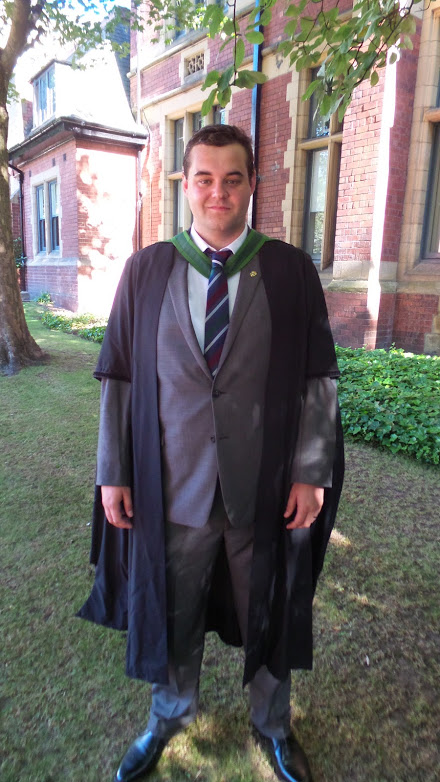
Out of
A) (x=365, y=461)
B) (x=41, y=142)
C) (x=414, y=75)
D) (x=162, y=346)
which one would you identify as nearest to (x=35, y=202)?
(x=41, y=142)

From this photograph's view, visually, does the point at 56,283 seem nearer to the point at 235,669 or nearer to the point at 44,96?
the point at 44,96

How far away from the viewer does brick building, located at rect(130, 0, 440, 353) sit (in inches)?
302

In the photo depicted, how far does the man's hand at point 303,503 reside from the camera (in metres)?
1.77

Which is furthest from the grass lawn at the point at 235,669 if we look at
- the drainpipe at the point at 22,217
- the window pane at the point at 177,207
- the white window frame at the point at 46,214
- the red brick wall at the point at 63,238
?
the drainpipe at the point at 22,217

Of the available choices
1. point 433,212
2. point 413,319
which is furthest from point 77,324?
point 433,212

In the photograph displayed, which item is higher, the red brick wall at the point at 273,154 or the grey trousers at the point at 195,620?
the red brick wall at the point at 273,154

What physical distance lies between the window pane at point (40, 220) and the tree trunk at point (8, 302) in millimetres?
9777

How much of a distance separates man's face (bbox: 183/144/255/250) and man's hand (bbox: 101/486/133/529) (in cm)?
91

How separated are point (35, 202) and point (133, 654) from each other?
18.0 meters

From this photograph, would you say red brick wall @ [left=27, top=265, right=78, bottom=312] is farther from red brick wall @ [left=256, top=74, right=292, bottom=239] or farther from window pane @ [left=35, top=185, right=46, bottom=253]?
red brick wall @ [left=256, top=74, right=292, bottom=239]

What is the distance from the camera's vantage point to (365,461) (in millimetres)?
4797

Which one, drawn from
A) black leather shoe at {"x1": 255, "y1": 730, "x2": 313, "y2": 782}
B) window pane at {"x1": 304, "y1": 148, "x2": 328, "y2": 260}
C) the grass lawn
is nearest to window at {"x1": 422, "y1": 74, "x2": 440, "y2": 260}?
window pane at {"x1": 304, "y1": 148, "x2": 328, "y2": 260}

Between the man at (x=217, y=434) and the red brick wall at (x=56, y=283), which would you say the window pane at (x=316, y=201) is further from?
the man at (x=217, y=434)

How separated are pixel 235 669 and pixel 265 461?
126cm
